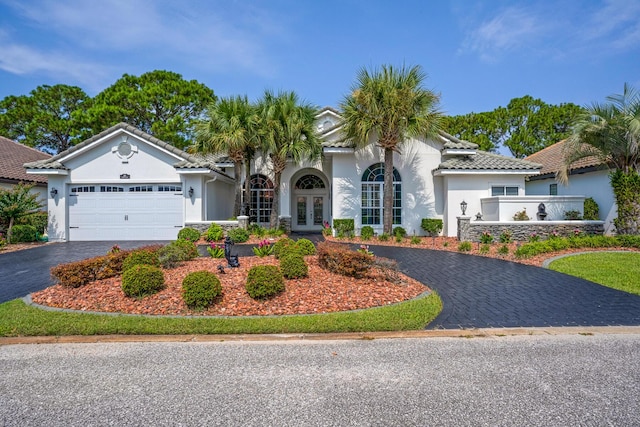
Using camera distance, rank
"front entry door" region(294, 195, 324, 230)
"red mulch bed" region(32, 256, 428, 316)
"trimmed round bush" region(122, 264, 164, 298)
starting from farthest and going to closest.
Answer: "front entry door" region(294, 195, 324, 230) → "trimmed round bush" region(122, 264, 164, 298) → "red mulch bed" region(32, 256, 428, 316)

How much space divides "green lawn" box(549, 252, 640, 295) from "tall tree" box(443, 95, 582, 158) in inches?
1078

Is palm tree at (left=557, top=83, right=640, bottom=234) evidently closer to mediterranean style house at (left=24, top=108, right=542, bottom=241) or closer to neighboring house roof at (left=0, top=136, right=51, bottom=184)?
A: mediterranean style house at (left=24, top=108, right=542, bottom=241)

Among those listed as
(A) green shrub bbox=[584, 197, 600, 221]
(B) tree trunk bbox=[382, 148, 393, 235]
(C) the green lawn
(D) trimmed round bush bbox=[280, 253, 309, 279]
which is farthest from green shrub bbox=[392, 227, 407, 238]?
(D) trimmed round bush bbox=[280, 253, 309, 279]

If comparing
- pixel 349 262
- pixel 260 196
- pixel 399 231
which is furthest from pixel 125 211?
pixel 349 262

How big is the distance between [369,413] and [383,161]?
15.2m

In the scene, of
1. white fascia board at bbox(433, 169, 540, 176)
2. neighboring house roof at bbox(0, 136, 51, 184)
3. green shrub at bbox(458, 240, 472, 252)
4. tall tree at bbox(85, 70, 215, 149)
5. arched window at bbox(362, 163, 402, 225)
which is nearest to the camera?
green shrub at bbox(458, 240, 472, 252)

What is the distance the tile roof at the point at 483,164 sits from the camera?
53.6 ft

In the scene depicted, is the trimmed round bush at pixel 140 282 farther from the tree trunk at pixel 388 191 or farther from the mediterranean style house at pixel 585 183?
the mediterranean style house at pixel 585 183

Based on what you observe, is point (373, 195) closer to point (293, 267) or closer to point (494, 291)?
point (494, 291)

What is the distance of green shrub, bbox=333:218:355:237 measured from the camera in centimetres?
1658

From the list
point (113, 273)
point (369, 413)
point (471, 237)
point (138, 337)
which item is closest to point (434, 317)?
point (369, 413)

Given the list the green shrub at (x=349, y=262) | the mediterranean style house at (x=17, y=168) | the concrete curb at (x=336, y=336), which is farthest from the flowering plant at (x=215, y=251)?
the mediterranean style house at (x=17, y=168)

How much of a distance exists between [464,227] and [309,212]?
9.52 metres

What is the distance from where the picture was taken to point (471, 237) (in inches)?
583
